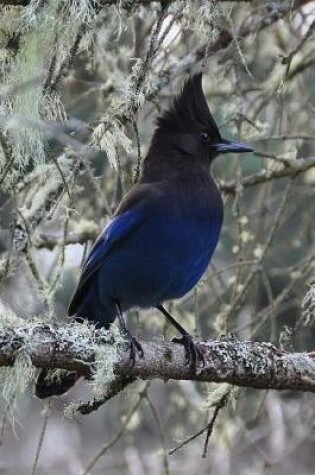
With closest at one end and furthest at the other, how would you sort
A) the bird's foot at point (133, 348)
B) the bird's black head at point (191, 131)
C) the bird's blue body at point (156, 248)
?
the bird's foot at point (133, 348) < the bird's blue body at point (156, 248) < the bird's black head at point (191, 131)

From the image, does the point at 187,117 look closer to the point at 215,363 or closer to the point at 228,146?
the point at 228,146

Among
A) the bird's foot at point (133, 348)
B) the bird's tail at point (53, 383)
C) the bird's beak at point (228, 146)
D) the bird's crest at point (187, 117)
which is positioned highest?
the bird's crest at point (187, 117)

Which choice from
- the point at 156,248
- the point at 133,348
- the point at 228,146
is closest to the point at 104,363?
the point at 133,348

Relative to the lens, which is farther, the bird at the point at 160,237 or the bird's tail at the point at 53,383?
the bird at the point at 160,237

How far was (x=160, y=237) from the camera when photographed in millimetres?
4215

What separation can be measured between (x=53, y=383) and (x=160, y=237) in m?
0.81

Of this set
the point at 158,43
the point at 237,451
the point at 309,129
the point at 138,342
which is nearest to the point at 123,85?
the point at 158,43

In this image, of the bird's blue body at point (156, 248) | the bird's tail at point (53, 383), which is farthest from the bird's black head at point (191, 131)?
the bird's tail at point (53, 383)

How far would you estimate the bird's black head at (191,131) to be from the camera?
4.62 metres

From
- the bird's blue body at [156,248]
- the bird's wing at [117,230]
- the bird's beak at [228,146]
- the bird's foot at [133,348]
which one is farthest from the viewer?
the bird's beak at [228,146]

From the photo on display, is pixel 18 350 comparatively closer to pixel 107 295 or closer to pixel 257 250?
pixel 107 295

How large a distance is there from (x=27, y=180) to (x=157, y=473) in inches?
139

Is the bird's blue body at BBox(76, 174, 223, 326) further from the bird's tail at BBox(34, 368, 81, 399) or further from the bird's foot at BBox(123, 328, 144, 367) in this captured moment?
the bird's foot at BBox(123, 328, 144, 367)

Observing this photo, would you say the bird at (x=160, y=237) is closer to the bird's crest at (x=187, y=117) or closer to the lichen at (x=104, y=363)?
the bird's crest at (x=187, y=117)
